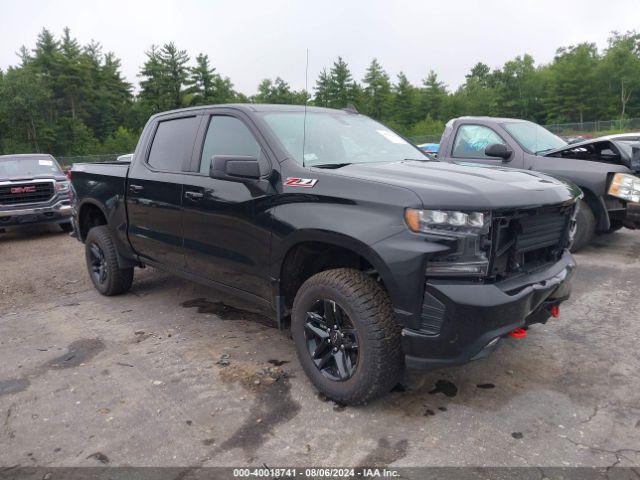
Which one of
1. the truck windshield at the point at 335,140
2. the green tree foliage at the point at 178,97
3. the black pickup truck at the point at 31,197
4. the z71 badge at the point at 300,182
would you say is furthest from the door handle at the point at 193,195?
the green tree foliage at the point at 178,97

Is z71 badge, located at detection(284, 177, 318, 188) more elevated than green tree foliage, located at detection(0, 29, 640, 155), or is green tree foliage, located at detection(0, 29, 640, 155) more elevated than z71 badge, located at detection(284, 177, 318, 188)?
green tree foliage, located at detection(0, 29, 640, 155)

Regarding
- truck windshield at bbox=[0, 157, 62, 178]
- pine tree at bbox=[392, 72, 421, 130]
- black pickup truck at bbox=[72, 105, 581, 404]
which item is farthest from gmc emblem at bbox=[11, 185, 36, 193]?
pine tree at bbox=[392, 72, 421, 130]

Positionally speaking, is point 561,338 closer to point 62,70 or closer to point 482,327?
point 482,327

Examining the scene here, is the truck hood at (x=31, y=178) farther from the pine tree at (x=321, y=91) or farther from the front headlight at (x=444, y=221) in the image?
the front headlight at (x=444, y=221)

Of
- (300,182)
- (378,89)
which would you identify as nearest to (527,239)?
(300,182)

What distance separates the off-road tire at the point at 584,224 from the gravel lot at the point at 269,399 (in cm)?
169

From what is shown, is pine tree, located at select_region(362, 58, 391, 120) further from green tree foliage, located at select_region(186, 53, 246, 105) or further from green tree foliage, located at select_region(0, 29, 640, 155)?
green tree foliage, located at select_region(186, 53, 246, 105)

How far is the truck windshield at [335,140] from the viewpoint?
368cm

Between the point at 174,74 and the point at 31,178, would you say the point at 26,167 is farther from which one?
the point at 174,74

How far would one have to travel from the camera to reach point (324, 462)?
2691mm

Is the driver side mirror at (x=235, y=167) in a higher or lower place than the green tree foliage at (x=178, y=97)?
lower

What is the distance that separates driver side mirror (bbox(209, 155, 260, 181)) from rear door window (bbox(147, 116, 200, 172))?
973 millimetres

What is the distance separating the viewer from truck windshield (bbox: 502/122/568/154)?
7074 millimetres

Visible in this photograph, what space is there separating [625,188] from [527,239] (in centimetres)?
416
